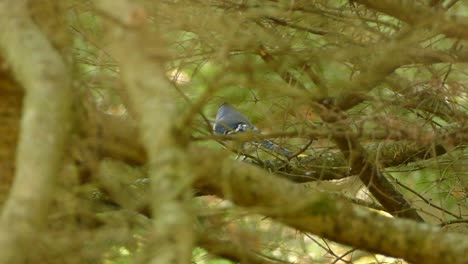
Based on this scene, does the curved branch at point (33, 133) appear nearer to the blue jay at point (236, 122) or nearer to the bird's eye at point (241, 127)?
the blue jay at point (236, 122)

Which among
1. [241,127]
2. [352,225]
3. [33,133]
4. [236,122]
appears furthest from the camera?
[236,122]

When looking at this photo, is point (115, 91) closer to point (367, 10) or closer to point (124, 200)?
point (124, 200)

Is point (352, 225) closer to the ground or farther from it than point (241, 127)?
farther from it

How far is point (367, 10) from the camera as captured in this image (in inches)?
158

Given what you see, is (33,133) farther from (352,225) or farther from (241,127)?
(241,127)

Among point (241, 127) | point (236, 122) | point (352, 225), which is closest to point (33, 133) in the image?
point (352, 225)

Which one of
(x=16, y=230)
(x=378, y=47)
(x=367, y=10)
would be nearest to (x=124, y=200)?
(x=16, y=230)

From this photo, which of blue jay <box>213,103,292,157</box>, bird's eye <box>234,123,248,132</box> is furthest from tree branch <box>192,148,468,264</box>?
bird's eye <box>234,123,248,132</box>

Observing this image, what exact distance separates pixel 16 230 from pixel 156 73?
50cm

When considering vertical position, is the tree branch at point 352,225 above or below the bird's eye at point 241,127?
above

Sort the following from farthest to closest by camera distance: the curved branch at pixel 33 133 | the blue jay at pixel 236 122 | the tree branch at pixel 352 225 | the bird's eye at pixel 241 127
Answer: the bird's eye at pixel 241 127 < the blue jay at pixel 236 122 < the tree branch at pixel 352 225 < the curved branch at pixel 33 133

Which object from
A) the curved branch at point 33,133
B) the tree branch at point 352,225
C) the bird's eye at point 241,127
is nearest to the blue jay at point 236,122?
the bird's eye at point 241,127

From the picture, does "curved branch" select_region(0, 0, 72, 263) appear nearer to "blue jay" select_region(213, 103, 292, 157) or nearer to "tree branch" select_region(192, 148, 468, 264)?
"tree branch" select_region(192, 148, 468, 264)

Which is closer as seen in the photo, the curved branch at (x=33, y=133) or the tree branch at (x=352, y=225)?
the curved branch at (x=33, y=133)
